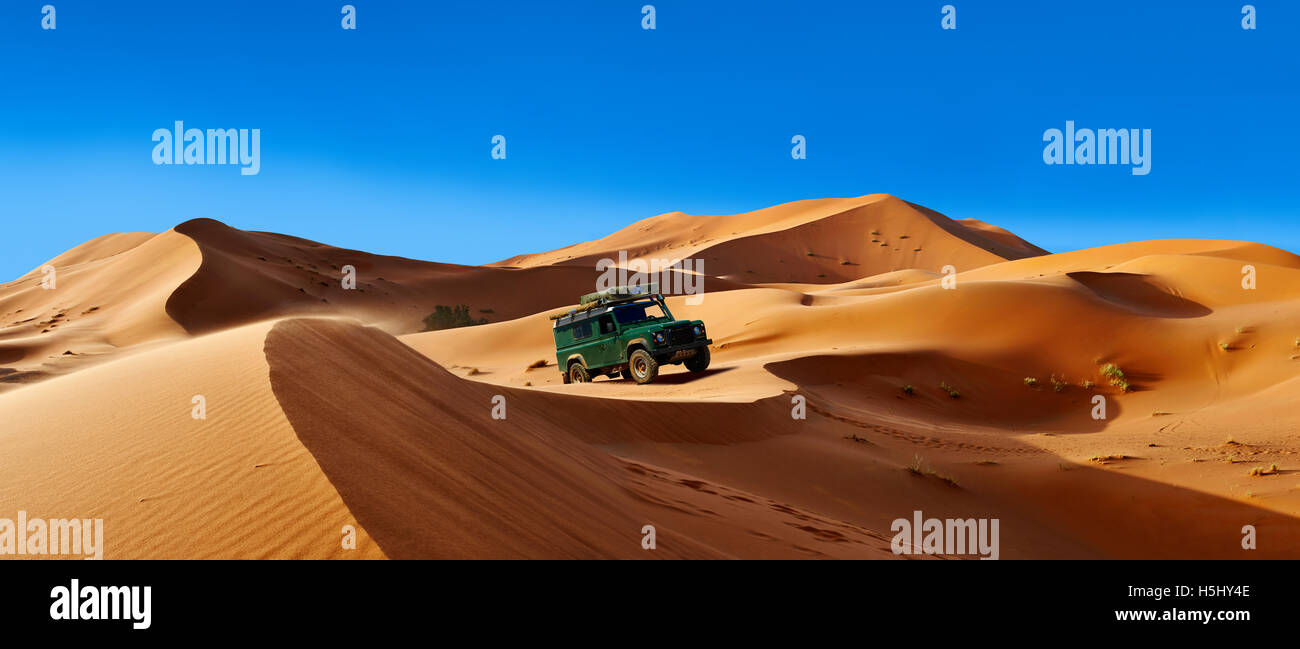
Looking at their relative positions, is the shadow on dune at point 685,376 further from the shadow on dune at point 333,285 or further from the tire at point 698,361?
the shadow on dune at point 333,285

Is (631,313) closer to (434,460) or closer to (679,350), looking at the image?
(679,350)

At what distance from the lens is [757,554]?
5.24 metres

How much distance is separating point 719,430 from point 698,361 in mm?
6268

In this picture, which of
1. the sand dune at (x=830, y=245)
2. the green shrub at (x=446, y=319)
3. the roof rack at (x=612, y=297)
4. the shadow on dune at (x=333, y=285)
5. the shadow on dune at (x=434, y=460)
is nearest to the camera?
the shadow on dune at (x=434, y=460)

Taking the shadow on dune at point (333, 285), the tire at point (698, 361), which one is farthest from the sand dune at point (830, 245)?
the tire at point (698, 361)

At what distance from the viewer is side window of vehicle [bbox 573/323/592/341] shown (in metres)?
17.4

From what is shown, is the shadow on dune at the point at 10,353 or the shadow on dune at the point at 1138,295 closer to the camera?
the shadow on dune at the point at 10,353

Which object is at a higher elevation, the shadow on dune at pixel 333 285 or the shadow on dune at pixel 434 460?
the shadow on dune at pixel 333 285

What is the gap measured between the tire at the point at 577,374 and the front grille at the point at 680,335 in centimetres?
228

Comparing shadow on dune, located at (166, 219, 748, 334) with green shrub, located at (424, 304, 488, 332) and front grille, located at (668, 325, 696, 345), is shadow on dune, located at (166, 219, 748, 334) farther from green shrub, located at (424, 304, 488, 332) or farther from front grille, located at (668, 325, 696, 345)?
front grille, located at (668, 325, 696, 345)

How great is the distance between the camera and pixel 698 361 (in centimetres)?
1755

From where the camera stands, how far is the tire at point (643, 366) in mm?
15984
